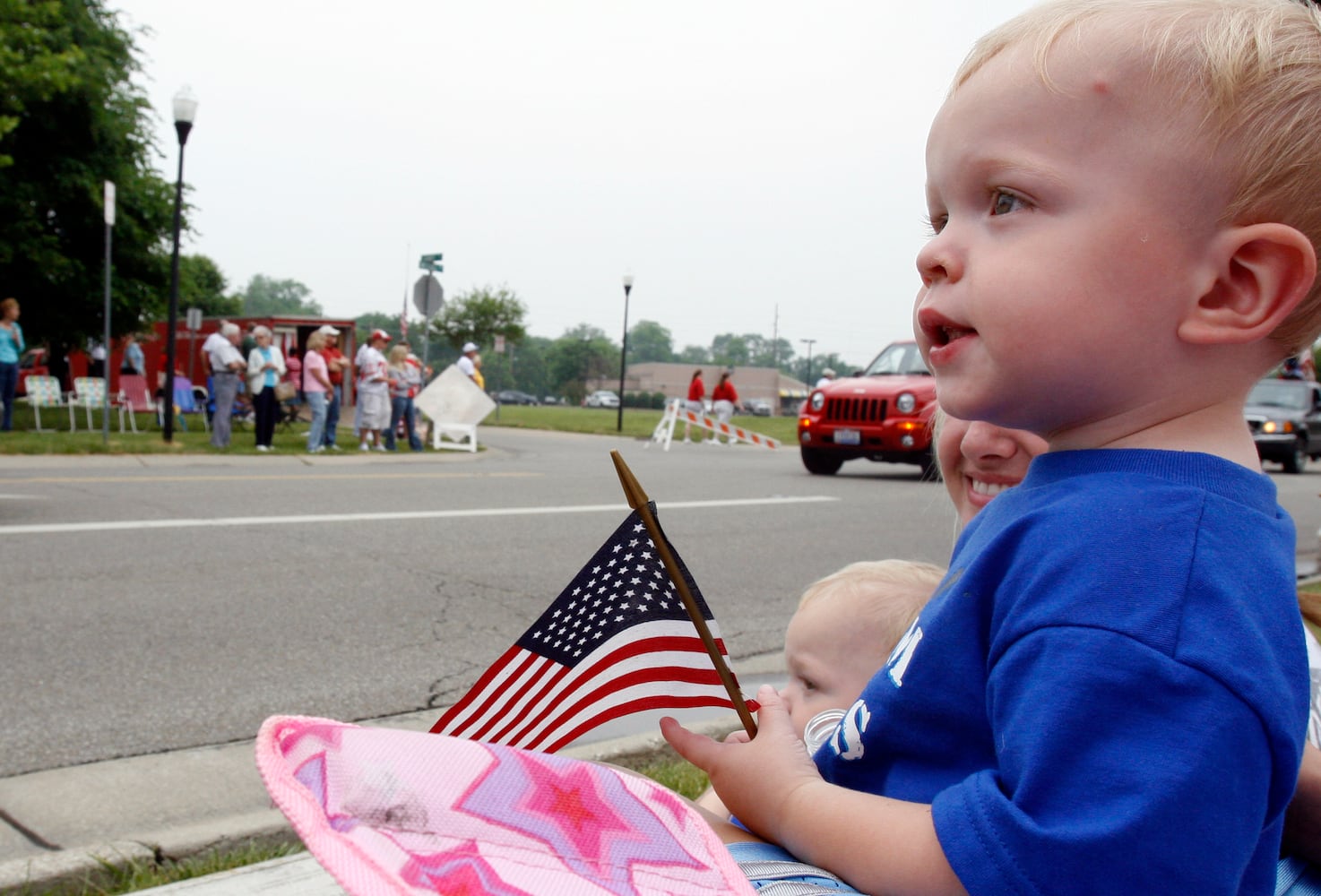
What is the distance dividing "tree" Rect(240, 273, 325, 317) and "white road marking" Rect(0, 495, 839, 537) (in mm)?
154038

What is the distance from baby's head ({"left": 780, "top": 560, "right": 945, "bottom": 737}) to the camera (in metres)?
1.65

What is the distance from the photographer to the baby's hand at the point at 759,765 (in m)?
1.11

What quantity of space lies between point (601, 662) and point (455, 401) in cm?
1637

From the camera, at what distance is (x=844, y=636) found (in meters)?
1.67

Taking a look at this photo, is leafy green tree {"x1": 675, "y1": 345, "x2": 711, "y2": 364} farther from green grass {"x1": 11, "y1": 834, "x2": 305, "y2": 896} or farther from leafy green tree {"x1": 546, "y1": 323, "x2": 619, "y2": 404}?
green grass {"x1": 11, "y1": 834, "x2": 305, "y2": 896}

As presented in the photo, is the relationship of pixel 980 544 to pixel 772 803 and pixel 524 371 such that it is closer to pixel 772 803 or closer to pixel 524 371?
pixel 772 803

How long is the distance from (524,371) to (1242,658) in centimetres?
12299

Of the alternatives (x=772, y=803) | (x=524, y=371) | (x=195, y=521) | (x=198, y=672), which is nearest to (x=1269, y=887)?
(x=772, y=803)

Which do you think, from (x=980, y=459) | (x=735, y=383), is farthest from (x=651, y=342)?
(x=980, y=459)

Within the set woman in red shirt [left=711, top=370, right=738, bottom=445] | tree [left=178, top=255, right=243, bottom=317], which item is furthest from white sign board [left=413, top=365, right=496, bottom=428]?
tree [left=178, top=255, right=243, bottom=317]

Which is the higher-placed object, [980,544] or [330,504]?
[980,544]

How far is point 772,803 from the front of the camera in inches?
43.6

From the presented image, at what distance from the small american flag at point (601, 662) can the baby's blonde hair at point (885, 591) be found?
1.55 feet

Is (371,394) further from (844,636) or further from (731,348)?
(731,348)
